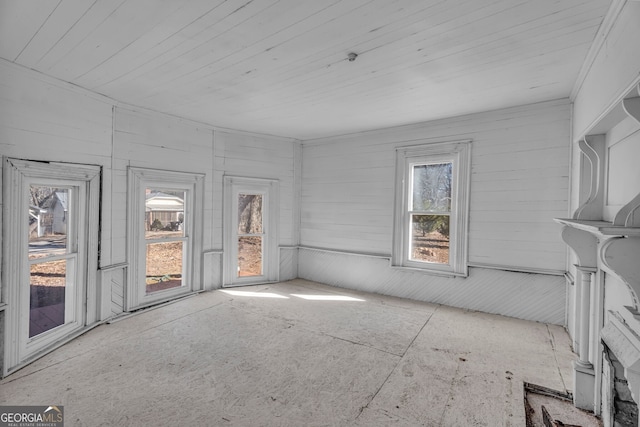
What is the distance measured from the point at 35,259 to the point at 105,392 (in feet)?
4.79

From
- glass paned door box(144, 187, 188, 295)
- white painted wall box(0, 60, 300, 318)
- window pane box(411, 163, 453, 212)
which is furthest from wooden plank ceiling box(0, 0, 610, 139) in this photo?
glass paned door box(144, 187, 188, 295)

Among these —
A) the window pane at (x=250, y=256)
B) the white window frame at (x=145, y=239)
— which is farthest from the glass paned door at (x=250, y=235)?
the white window frame at (x=145, y=239)

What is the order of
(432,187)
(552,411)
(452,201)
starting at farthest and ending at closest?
1. (432,187)
2. (452,201)
3. (552,411)

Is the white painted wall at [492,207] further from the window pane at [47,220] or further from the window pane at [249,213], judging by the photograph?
the window pane at [47,220]

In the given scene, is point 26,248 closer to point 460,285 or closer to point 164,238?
point 164,238

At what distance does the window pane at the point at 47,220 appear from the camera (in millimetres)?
2736

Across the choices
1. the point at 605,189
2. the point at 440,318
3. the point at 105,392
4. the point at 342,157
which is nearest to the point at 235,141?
the point at 342,157

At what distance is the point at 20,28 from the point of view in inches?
80.0

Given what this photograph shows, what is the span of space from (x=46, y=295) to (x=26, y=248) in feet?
2.03

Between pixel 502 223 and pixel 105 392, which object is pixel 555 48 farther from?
pixel 105 392

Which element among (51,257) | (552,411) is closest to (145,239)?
(51,257)

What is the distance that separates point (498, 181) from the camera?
146 inches

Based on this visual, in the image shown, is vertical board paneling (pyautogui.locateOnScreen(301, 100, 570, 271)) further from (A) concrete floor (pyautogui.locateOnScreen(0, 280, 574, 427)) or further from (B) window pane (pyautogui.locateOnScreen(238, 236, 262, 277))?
(B) window pane (pyautogui.locateOnScreen(238, 236, 262, 277))

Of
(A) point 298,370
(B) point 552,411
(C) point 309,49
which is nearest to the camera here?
Result: (B) point 552,411
